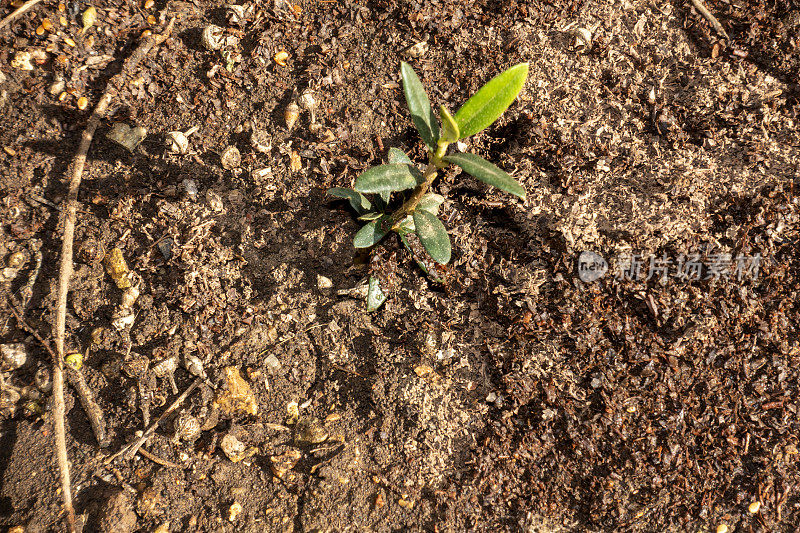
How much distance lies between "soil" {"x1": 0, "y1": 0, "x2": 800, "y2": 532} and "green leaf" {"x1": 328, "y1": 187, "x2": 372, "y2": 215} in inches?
4.1

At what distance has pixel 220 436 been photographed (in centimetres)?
161

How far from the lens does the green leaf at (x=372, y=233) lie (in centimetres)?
158

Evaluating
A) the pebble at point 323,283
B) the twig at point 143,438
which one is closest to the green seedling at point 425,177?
the pebble at point 323,283

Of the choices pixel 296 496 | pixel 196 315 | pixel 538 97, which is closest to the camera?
pixel 296 496

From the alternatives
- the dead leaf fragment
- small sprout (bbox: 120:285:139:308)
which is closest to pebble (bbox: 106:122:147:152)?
small sprout (bbox: 120:285:139:308)

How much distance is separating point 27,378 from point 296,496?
1.06 meters

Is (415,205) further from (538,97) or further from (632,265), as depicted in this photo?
(632,265)

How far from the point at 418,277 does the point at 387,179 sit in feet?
1.48

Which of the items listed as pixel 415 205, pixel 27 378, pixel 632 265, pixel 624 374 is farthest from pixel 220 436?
pixel 632 265

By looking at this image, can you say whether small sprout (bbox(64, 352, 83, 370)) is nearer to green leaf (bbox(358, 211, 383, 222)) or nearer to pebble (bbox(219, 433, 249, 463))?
pebble (bbox(219, 433, 249, 463))

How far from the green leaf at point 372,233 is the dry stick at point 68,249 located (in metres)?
1.07

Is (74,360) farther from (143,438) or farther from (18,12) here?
(18,12)

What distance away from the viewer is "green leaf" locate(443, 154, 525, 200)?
50.7 inches

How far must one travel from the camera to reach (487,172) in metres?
1.33
